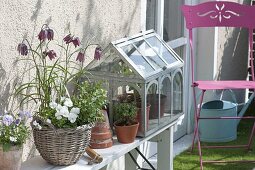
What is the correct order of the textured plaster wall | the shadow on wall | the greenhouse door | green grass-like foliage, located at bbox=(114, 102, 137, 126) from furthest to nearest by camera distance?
the greenhouse door < the shadow on wall < green grass-like foliage, located at bbox=(114, 102, 137, 126) < the textured plaster wall

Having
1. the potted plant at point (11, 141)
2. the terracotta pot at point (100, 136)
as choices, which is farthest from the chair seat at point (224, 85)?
the potted plant at point (11, 141)

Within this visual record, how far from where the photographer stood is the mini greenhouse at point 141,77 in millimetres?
2951

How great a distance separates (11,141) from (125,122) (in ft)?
2.70

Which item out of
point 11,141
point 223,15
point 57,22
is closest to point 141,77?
point 57,22

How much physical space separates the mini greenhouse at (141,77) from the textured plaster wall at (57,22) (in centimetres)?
27

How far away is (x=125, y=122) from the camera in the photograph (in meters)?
2.94

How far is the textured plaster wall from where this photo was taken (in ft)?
8.59

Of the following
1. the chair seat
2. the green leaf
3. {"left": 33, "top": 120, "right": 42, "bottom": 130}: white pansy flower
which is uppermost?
the chair seat

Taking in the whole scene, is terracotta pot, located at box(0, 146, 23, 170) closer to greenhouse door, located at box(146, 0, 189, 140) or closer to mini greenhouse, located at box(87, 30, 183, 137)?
mini greenhouse, located at box(87, 30, 183, 137)

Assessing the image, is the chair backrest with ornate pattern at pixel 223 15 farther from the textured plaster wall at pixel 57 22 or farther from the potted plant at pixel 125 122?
the potted plant at pixel 125 122

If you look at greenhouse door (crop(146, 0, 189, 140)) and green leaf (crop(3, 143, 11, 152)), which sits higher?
greenhouse door (crop(146, 0, 189, 140))

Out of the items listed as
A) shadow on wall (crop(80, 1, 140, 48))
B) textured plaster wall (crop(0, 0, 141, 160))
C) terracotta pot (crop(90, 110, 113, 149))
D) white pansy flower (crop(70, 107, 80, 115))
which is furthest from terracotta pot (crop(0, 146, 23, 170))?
shadow on wall (crop(80, 1, 140, 48))

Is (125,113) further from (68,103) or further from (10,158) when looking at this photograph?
(10,158)

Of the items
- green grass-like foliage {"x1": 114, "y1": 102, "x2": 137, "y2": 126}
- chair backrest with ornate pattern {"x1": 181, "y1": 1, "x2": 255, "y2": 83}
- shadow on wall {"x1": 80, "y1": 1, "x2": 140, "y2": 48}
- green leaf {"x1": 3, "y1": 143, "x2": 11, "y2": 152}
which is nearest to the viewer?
green leaf {"x1": 3, "y1": 143, "x2": 11, "y2": 152}
